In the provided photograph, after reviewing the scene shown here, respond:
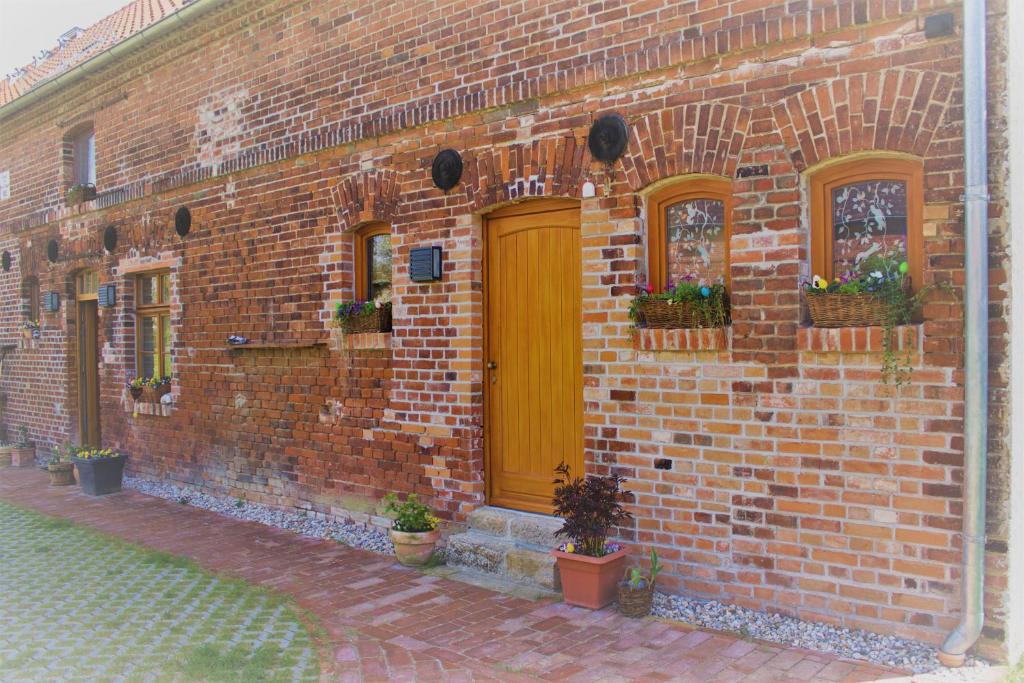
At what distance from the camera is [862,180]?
4.51m

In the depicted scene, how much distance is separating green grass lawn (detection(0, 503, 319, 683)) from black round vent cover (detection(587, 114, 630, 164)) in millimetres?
3674

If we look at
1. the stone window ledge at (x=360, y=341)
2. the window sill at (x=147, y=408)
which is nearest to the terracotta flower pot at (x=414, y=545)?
the stone window ledge at (x=360, y=341)

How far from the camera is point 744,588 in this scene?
4.75 metres

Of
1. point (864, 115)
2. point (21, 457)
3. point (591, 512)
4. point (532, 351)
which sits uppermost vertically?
point (864, 115)

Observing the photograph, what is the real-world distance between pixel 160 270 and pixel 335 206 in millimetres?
3698

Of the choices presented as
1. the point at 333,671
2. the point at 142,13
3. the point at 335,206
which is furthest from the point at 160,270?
the point at 333,671

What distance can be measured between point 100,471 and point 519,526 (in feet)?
20.3

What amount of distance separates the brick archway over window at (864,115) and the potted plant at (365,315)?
3.78 metres

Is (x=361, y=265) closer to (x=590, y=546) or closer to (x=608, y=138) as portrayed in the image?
(x=608, y=138)

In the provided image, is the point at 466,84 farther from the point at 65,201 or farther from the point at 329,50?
the point at 65,201

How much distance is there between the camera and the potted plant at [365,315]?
6988 mm

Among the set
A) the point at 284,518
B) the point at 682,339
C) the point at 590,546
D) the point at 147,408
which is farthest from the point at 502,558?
the point at 147,408

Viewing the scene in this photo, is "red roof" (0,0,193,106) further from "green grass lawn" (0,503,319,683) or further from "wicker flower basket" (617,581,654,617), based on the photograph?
"wicker flower basket" (617,581,654,617)

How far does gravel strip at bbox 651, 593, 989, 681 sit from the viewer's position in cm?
395
